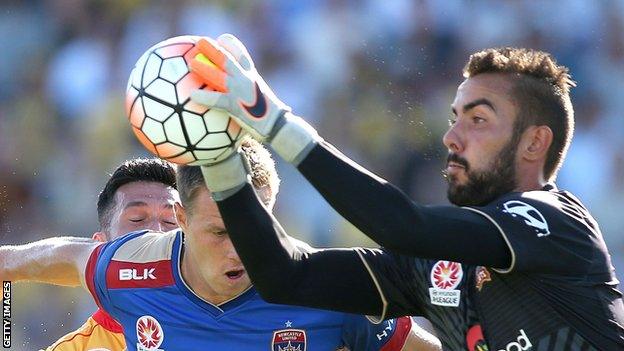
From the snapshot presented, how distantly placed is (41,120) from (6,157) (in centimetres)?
41

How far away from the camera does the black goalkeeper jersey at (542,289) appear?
350 cm

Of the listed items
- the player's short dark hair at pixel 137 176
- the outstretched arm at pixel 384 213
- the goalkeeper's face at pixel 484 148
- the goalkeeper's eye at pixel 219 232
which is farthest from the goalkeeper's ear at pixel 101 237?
the outstretched arm at pixel 384 213

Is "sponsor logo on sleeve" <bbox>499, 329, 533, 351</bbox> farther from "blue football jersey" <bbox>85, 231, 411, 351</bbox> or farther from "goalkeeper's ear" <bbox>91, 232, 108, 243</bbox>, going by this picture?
"goalkeeper's ear" <bbox>91, 232, 108, 243</bbox>

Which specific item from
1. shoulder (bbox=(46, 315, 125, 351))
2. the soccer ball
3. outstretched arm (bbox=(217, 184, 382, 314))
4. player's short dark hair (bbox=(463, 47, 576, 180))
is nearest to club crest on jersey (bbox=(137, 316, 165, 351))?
shoulder (bbox=(46, 315, 125, 351))

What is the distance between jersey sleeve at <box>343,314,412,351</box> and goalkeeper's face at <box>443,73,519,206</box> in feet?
2.74

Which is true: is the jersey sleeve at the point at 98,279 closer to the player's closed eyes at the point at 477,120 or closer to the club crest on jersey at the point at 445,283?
the club crest on jersey at the point at 445,283

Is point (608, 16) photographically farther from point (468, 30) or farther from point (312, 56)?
point (312, 56)

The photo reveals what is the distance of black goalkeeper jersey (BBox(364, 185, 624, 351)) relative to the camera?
3500mm

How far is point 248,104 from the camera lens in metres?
3.30

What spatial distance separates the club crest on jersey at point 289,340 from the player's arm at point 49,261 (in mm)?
888

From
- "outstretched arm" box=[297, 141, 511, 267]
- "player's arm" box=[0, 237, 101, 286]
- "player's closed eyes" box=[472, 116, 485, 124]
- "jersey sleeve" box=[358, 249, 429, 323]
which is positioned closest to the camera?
"outstretched arm" box=[297, 141, 511, 267]

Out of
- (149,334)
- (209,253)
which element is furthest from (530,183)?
(149,334)

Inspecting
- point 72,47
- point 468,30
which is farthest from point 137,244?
point 72,47

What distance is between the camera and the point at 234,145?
11.6 ft
